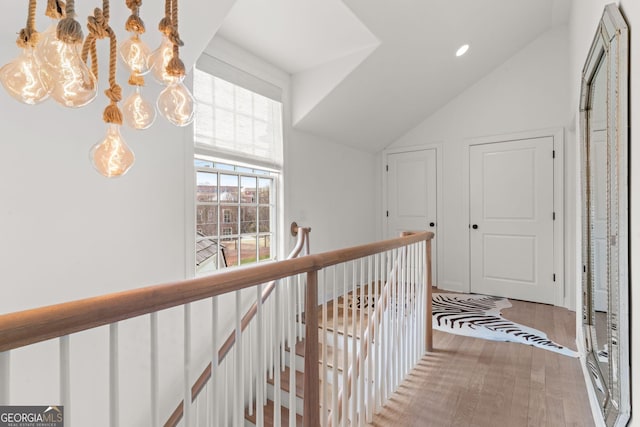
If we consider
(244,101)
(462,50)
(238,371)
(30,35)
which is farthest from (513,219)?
(30,35)

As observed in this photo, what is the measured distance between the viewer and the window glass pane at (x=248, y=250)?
307cm

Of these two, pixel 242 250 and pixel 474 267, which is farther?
pixel 474 267

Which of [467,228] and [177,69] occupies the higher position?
[177,69]

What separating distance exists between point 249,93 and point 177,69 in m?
1.86

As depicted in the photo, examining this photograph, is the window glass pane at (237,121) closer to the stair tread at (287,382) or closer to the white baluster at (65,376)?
the stair tread at (287,382)

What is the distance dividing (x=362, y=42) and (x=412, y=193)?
245 centimetres

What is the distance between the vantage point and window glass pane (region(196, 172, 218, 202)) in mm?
2721

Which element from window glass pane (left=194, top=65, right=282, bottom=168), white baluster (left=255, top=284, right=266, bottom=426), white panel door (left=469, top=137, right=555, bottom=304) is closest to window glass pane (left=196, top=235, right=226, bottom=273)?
window glass pane (left=194, top=65, right=282, bottom=168)

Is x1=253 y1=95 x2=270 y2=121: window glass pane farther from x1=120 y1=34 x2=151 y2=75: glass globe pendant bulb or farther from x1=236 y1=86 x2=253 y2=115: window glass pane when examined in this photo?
x1=120 y1=34 x2=151 y2=75: glass globe pendant bulb

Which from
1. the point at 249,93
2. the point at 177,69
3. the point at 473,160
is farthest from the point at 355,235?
the point at 177,69

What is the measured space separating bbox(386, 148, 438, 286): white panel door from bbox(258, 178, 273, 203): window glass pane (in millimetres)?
2164

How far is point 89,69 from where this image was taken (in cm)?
103

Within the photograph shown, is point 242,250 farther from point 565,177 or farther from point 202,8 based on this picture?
point 565,177

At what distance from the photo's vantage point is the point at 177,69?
49.9 inches
